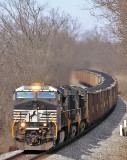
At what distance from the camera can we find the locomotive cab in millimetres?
13258

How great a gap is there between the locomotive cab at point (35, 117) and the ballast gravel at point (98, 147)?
3.15ft

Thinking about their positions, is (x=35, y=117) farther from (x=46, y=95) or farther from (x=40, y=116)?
(x=46, y=95)

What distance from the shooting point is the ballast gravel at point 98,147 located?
43.7 feet

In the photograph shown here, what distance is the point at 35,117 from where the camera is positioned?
13484 mm

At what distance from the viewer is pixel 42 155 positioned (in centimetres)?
1306

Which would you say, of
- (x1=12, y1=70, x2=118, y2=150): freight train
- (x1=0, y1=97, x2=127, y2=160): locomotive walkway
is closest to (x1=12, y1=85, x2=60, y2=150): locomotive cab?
(x1=12, y1=70, x2=118, y2=150): freight train

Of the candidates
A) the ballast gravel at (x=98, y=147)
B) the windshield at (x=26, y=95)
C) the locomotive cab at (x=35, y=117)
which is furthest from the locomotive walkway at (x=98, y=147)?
the windshield at (x=26, y=95)

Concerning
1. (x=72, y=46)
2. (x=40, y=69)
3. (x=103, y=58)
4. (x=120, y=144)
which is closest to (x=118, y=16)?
(x=72, y=46)

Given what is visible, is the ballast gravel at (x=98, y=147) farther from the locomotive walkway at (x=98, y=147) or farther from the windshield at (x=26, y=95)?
Result: the windshield at (x=26, y=95)

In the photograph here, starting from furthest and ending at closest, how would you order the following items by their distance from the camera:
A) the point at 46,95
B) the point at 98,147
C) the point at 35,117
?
1. the point at 98,147
2. the point at 46,95
3. the point at 35,117

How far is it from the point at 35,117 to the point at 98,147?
4.01 metres

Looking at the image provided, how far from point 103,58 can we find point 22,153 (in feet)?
56.1

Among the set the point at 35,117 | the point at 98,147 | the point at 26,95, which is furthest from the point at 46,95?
the point at 98,147

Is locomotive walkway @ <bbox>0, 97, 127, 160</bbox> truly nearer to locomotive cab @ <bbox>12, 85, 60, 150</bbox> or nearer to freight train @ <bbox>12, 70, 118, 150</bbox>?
freight train @ <bbox>12, 70, 118, 150</bbox>
